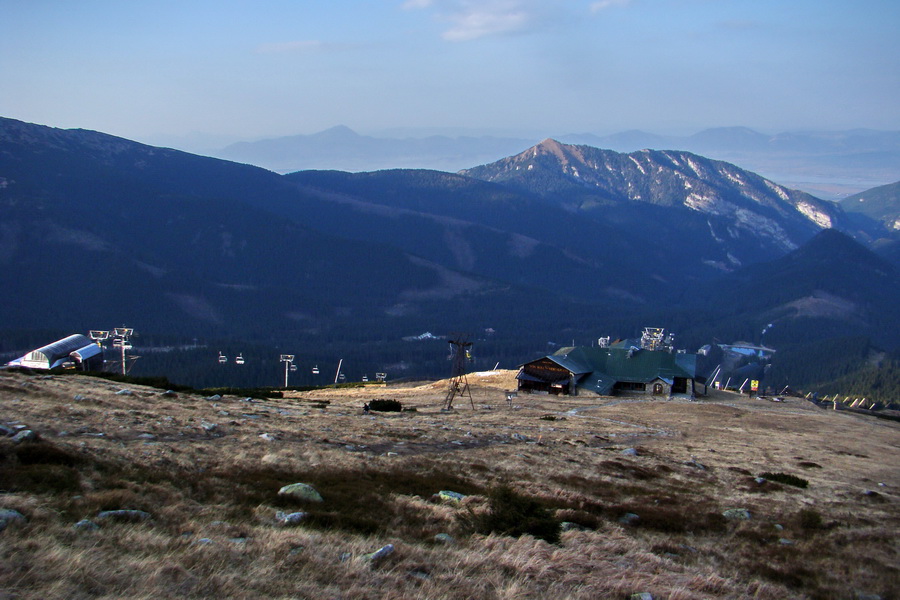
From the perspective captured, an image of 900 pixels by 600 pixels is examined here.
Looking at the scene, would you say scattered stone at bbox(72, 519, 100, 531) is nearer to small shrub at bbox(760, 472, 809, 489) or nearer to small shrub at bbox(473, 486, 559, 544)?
small shrub at bbox(473, 486, 559, 544)

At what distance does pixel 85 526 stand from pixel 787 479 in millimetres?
30593

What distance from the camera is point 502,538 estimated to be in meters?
17.1

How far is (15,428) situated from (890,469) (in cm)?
4407

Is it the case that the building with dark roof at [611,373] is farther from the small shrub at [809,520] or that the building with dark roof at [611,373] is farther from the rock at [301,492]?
the rock at [301,492]

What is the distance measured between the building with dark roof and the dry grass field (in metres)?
Answer: 45.6

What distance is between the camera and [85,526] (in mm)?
13633

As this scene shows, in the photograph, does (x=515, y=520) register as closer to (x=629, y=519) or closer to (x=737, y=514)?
(x=629, y=519)

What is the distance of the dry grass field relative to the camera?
12.9 meters

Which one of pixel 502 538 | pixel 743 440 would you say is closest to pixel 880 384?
pixel 743 440

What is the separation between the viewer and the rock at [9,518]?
1288cm

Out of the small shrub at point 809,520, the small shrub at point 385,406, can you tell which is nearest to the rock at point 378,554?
the small shrub at point 809,520

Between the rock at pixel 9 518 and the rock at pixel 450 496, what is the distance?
1120 cm

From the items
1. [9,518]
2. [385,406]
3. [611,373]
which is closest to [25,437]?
[9,518]

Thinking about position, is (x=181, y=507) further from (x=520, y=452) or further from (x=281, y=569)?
(x=520, y=452)
